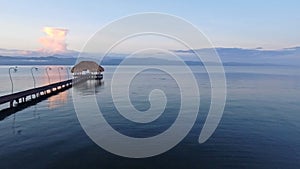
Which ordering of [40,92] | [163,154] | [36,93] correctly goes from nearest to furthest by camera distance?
[163,154] → [36,93] → [40,92]

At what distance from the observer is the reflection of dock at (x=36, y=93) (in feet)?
111

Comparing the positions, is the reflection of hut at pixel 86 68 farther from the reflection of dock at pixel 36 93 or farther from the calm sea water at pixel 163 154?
the calm sea water at pixel 163 154

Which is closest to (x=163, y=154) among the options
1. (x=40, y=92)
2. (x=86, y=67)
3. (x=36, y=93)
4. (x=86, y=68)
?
(x=36, y=93)

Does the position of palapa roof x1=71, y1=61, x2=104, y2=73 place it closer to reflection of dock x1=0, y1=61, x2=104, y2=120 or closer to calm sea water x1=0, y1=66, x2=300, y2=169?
reflection of dock x1=0, y1=61, x2=104, y2=120

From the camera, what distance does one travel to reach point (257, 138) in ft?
66.2

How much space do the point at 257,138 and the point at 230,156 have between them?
5411mm

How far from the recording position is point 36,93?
147 feet

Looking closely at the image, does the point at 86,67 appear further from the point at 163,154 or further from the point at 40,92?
the point at 163,154

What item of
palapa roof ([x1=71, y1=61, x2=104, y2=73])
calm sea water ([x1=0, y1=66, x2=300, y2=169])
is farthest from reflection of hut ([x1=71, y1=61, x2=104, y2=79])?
calm sea water ([x1=0, y1=66, x2=300, y2=169])

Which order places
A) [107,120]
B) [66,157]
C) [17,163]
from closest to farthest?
1. [17,163]
2. [66,157]
3. [107,120]

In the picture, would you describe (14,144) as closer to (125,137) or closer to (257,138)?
(125,137)

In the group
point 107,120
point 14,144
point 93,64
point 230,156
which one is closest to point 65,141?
point 14,144

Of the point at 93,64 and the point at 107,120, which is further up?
the point at 93,64

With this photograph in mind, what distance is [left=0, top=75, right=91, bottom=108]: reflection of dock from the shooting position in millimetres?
33922
